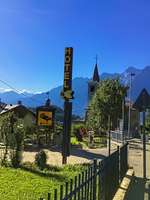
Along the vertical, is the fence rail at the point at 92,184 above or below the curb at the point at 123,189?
above

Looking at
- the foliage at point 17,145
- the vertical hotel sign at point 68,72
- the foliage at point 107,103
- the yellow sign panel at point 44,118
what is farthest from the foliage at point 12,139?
the foliage at point 107,103

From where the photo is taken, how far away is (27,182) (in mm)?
14227

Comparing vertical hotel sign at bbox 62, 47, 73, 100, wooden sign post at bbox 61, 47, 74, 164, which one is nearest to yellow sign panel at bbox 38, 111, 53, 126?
wooden sign post at bbox 61, 47, 74, 164

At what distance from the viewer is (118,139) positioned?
4481 centimetres

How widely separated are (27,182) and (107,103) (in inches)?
2406

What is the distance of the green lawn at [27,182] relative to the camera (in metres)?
11.8

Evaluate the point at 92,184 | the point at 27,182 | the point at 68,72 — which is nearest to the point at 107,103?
the point at 68,72

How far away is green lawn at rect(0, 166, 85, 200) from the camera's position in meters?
11.8

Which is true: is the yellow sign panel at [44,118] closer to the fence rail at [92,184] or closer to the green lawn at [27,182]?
the green lawn at [27,182]

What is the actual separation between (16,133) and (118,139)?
2617 centimetres

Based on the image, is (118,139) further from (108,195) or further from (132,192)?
(108,195)

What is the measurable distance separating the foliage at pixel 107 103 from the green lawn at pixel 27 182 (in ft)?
183

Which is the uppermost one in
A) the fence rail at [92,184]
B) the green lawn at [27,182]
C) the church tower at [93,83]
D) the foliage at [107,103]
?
the church tower at [93,83]

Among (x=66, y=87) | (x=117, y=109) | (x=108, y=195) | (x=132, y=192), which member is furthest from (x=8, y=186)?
(x=117, y=109)
